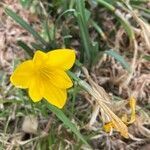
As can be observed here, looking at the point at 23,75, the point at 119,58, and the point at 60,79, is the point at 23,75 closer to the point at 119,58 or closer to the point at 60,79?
the point at 60,79

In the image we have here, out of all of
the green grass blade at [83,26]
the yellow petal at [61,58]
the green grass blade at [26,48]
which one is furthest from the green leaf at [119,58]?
the yellow petal at [61,58]

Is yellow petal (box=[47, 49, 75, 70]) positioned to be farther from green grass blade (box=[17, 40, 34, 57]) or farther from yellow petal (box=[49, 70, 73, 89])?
green grass blade (box=[17, 40, 34, 57])

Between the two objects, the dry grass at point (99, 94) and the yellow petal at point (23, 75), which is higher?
the yellow petal at point (23, 75)

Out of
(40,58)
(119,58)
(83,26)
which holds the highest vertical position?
(40,58)

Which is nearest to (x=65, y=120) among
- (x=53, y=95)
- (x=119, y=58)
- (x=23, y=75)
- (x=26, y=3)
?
(x=53, y=95)

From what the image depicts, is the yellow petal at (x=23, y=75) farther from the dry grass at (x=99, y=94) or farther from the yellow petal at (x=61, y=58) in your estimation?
the dry grass at (x=99, y=94)

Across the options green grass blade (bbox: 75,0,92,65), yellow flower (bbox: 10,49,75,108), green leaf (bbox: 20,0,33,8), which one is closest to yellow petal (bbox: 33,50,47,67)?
yellow flower (bbox: 10,49,75,108)

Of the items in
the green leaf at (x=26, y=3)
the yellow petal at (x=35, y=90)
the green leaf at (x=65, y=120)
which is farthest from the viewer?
the green leaf at (x=26, y=3)

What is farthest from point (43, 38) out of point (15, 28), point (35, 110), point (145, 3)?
point (145, 3)
